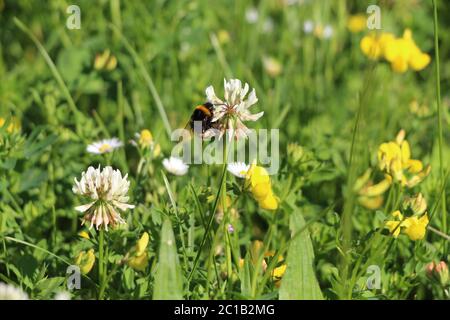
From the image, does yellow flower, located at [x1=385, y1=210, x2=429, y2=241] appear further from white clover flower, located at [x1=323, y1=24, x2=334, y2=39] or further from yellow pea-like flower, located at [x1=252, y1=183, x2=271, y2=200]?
white clover flower, located at [x1=323, y1=24, x2=334, y2=39]

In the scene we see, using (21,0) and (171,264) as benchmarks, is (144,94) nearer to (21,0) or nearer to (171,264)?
(21,0)

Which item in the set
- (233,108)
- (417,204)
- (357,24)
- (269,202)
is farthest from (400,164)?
(357,24)

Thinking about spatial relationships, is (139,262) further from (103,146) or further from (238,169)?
(103,146)

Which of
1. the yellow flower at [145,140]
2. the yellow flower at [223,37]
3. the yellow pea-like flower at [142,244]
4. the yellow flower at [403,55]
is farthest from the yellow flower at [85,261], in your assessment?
the yellow flower at [223,37]

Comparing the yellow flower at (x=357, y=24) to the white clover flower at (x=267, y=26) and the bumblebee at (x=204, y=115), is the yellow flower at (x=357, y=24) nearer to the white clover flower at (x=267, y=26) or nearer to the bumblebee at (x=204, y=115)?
the white clover flower at (x=267, y=26)

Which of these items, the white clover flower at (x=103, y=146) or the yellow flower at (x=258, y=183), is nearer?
the yellow flower at (x=258, y=183)

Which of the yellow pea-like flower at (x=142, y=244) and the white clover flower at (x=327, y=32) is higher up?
the white clover flower at (x=327, y=32)

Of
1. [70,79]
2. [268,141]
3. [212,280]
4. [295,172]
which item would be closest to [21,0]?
[70,79]
